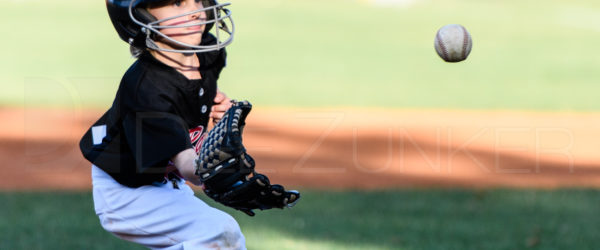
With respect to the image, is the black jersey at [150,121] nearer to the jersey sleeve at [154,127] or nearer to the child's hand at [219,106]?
the jersey sleeve at [154,127]

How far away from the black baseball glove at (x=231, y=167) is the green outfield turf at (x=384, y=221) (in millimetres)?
2208

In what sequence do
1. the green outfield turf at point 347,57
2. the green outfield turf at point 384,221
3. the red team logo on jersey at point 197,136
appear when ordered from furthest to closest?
1. the green outfield turf at point 347,57
2. the green outfield turf at point 384,221
3. the red team logo on jersey at point 197,136

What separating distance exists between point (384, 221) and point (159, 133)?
3374 millimetres

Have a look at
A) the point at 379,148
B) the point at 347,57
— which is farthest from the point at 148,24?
the point at 347,57

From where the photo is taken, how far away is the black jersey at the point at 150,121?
3.61m

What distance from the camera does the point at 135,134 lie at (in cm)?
369

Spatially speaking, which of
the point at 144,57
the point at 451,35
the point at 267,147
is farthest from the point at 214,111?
the point at 267,147

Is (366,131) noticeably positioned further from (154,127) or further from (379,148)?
(154,127)

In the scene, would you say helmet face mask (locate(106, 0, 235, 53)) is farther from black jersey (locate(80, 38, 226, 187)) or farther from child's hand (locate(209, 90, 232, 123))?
child's hand (locate(209, 90, 232, 123))

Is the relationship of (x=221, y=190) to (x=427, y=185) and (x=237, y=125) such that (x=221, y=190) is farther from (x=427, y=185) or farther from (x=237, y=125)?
(x=427, y=185)

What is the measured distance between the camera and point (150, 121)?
142 inches

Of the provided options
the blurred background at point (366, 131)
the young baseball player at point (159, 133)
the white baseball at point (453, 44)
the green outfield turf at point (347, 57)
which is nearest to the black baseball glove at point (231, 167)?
the young baseball player at point (159, 133)

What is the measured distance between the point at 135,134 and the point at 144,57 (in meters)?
0.39

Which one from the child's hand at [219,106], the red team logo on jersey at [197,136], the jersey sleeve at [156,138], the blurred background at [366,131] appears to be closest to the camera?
the jersey sleeve at [156,138]
